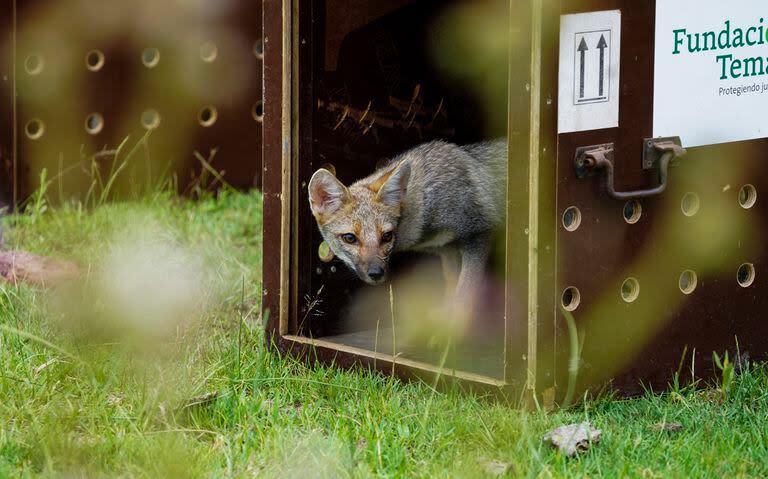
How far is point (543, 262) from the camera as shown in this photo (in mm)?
3686

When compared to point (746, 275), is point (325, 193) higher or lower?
higher

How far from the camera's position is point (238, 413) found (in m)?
3.68

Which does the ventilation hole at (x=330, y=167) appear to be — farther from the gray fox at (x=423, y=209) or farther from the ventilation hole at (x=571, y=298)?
the ventilation hole at (x=571, y=298)

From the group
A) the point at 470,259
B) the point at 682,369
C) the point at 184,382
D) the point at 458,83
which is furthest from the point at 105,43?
the point at 682,369

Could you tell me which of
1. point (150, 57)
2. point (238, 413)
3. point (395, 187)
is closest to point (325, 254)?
point (395, 187)

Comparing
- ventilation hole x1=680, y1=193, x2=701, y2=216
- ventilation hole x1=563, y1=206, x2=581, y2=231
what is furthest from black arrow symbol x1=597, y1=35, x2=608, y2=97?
ventilation hole x1=680, y1=193, x2=701, y2=216

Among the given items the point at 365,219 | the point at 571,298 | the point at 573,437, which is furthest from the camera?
the point at 365,219

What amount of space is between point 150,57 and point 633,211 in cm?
350

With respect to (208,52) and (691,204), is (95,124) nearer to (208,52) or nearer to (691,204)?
(208,52)

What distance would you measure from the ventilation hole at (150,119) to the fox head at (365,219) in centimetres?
228

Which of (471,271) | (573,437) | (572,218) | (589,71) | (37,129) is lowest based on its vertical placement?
(573,437)

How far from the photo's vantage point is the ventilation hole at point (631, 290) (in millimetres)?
3960

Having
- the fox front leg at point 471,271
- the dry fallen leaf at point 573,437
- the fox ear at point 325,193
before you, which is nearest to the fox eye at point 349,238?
the fox ear at point 325,193

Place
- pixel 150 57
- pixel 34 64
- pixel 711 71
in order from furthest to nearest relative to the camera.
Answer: pixel 150 57, pixel 34 64, pixel 711 71
